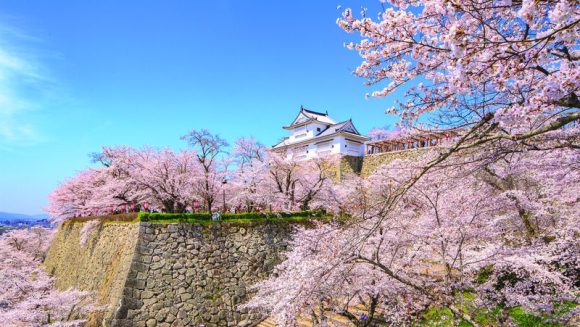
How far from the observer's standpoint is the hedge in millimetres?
10945

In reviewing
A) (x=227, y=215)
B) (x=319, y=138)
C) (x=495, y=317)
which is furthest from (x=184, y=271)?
(x=319, y=138)

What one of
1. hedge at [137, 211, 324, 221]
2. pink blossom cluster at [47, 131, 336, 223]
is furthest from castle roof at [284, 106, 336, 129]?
hedge at [137, 211, 324, 221]

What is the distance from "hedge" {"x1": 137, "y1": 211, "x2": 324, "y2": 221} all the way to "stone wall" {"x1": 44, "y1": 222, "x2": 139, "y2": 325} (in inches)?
21.2

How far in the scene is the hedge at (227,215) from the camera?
10.9 meters

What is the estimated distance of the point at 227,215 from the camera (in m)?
12.1

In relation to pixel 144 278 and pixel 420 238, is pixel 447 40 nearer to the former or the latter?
pixel 420 238

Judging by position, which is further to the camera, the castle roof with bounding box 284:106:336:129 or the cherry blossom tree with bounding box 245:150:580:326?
the castle roof with bounding box 284:106:336:129

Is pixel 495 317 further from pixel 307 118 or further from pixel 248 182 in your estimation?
pixel 307 118

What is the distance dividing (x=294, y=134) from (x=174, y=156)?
13259 mm

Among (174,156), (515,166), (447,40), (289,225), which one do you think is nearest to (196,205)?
(174,156)

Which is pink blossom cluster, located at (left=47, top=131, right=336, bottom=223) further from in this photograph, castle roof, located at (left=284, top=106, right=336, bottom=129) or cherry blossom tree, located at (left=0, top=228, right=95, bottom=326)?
castle roof, located at (left=284, top=106, right=336, bottom=129)

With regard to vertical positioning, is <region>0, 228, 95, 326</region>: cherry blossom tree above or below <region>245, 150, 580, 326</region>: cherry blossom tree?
below

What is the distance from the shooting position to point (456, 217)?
6.29 metres

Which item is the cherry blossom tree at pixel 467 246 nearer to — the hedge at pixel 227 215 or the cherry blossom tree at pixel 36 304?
the hedge at pixel 227 215
